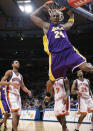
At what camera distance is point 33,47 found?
1856 centimetres

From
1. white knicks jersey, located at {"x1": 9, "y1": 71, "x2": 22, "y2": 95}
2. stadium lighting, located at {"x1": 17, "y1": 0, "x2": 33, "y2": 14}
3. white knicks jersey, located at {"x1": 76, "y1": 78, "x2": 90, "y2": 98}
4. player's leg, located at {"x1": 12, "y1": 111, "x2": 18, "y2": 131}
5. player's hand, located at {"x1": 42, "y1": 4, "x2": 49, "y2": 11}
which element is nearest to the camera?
player's hand, located at {"x1": 42, "y1": 4, "x2": 49, "y2": 11}

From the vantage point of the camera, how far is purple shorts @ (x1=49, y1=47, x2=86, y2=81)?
336cm

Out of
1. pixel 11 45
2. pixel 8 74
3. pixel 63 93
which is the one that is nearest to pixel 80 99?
pixel 63 93

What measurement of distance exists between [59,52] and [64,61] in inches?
7.5

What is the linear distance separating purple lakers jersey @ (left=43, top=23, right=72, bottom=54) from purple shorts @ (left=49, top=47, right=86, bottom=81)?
0.30 ft

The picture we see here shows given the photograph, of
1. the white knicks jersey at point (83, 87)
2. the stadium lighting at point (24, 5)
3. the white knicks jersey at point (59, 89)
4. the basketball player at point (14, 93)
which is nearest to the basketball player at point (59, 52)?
the white knicks jersey at point (59, 89)

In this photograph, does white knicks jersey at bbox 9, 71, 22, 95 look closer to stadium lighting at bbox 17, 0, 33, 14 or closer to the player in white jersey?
the player in white jersey

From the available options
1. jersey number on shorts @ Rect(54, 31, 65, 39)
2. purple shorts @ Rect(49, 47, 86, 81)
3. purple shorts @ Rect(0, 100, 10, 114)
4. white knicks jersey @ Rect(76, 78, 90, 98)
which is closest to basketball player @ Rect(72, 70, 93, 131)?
white knicks jersey @ Rect(76, 78, 90, 98)

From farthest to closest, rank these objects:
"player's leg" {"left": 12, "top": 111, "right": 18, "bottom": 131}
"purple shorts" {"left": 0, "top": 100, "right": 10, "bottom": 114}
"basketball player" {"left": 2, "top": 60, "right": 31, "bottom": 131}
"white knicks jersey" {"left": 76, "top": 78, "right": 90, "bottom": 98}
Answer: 1. "white knicks jersey" {"left": 76, "top": 78, "right": 90, "bottom": 98}
2. "purple shorts" {"left": 0, "top": 100, "right": 10, "bottom": 114}
3. "basketball player" {"left": 2, "top": 60, "right": 31, "bottom": 131}
4. "player's leg" {"left": 12, "top": 111, "right": 18, "bottom": 131}

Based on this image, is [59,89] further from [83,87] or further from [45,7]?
[45,7]

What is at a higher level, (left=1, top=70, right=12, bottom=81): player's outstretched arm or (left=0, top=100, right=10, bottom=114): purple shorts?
(left=1, top=70, right=12, bottom=81): player's outstretched arm

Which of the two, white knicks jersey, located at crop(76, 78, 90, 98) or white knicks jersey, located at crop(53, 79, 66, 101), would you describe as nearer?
white knicks jersey, located at crop(53, 79, 66, 101)

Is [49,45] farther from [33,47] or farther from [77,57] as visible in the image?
[33,47]

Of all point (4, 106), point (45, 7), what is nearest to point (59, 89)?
point (4, 106)
